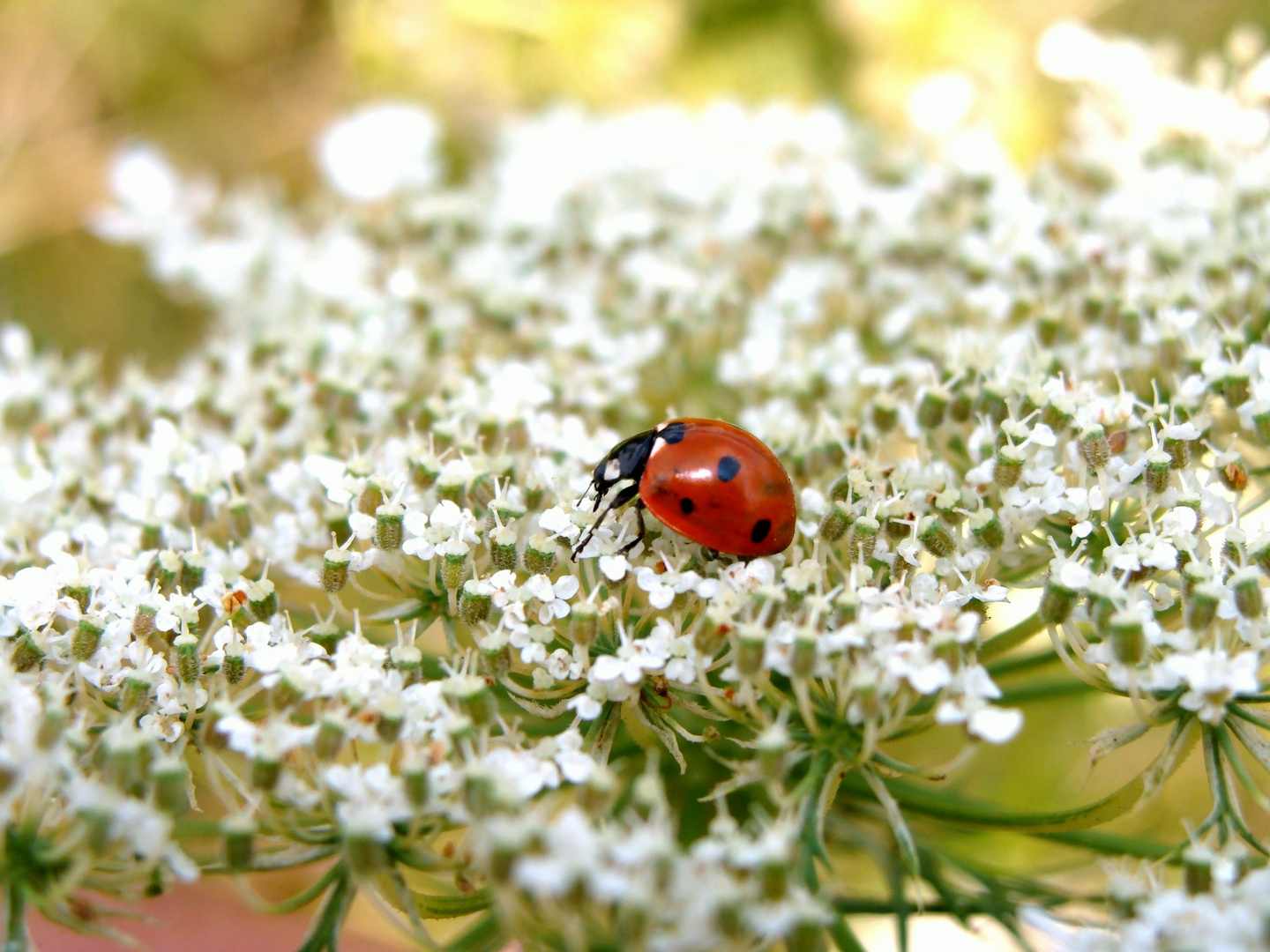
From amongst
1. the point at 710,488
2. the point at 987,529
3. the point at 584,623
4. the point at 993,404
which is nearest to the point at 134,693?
the point at 584,623

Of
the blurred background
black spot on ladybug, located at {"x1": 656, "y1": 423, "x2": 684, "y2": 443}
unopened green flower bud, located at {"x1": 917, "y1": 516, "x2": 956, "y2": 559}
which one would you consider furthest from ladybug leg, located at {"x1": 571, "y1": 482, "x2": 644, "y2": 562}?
the blurred background

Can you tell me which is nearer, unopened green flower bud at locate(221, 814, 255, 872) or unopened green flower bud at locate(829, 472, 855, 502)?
unopened green flower bud at locate(221, 814, 255, 872)

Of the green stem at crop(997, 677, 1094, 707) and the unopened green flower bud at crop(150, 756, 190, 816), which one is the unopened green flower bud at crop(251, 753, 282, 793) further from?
the green stem at crop(997, 677, 1094, 707)

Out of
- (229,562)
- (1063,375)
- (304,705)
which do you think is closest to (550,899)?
(304,705)

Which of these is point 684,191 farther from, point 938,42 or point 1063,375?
point 938,42

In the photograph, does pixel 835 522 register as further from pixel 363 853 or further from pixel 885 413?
pixel 363 853

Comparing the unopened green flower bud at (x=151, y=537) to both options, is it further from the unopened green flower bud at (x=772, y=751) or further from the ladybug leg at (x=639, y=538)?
the unopened green flower bud at (x=772, y=751)
